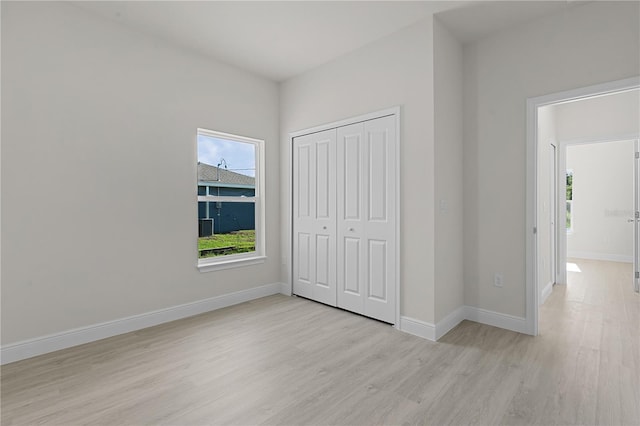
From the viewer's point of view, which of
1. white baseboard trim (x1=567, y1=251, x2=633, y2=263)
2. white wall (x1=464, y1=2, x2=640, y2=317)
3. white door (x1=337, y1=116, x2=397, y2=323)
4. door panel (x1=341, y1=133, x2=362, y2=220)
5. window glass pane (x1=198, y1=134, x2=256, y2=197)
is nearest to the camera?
white wall (x1=464, y1=2, x2=640, y2=317)

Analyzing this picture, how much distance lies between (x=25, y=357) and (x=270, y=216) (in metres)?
2.69

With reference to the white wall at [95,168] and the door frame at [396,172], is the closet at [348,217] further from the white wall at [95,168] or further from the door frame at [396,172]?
the white wall at [95,168]

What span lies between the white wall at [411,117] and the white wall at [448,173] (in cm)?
7

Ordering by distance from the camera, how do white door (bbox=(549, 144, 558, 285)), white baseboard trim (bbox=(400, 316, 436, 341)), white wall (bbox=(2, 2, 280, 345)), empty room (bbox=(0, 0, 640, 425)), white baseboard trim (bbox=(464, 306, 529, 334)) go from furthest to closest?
white door (bbox=(549, 144, 558, 285)), white baseboard trim (bbox=(464, 306, 529, 334)), white baseboard trim (bbox=(400, 316, 436, 341)), white wall (bbox=(2, 2, 280, 345)), empty room (bbox=(0, 0, 640, 425))

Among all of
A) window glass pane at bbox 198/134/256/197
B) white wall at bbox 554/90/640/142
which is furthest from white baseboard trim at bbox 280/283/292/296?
white wall at bbox 554/90/640/142

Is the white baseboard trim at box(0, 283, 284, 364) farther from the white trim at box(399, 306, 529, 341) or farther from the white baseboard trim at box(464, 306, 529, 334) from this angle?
the white baseboard trim at box(464, 306, 529, 334)

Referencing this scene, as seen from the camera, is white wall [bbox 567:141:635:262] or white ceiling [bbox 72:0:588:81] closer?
white ceiling [bbox 72:0:588:81]

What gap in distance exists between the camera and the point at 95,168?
9.32 ft

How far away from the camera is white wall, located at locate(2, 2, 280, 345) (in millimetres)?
2482

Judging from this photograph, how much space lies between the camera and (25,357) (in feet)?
8.20

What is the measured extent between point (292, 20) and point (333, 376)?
3026 mm

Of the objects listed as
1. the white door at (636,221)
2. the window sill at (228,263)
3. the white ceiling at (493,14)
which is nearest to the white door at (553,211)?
the white door at (636,221)

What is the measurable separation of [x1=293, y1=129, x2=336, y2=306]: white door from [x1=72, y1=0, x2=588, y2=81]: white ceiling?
1.04 metres

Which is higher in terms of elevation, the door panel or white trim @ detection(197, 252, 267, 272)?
the door panel
